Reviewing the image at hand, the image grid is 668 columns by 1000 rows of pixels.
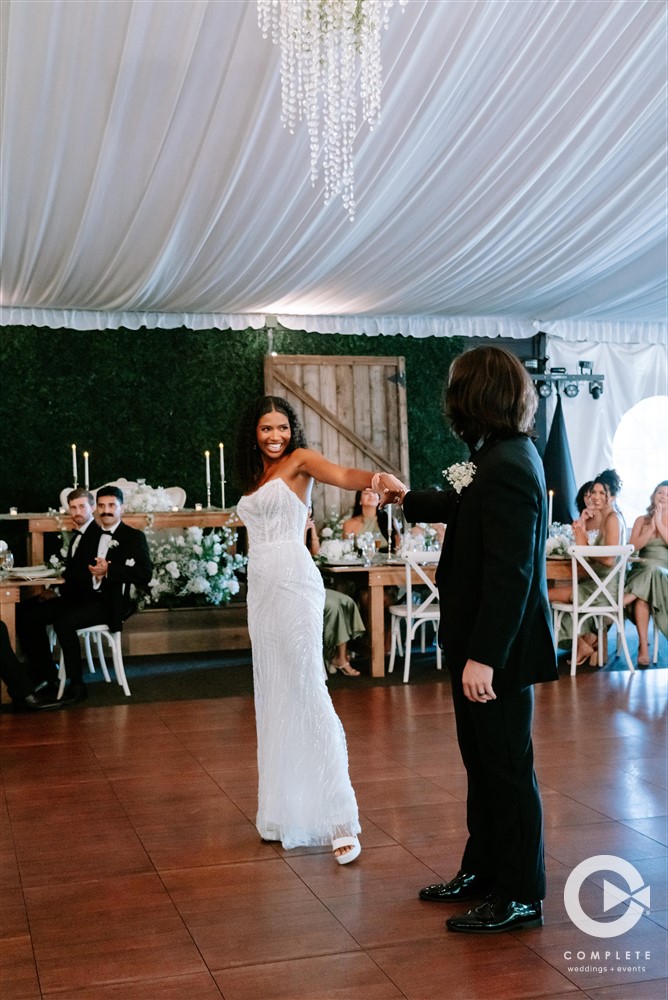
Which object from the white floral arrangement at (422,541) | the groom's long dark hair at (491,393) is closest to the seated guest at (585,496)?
the white floral arrangement at (422,541)

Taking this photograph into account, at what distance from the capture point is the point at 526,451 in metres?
2.98

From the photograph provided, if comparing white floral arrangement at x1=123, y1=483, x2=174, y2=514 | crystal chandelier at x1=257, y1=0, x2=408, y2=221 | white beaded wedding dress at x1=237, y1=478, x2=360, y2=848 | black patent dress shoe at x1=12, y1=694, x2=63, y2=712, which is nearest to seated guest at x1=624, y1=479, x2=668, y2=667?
crystal chandelier at x1=257, y1=0, x2=408, y2=221

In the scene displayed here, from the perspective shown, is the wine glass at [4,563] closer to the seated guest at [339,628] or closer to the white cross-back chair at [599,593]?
the seated guest at [339,628]

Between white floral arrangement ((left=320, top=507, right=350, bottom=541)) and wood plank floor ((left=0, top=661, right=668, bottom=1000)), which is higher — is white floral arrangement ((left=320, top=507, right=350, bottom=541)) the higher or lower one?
the higher one

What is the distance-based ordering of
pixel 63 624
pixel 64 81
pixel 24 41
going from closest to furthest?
pixel 24 41 < pixel 64 81 < pixel 63 624

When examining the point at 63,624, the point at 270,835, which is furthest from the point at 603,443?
the point at 270,835

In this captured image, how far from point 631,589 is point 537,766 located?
330 centimetres

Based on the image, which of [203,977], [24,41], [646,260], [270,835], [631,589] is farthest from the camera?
[646,260]

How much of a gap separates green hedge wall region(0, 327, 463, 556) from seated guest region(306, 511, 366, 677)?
139 inches

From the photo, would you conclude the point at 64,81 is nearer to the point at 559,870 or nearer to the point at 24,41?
the point at 24,41

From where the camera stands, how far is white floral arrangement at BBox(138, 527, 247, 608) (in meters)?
8.73

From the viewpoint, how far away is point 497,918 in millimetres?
3055

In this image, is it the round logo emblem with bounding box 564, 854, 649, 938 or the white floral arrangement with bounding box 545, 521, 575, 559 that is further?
the white floral arrangement with bounding box 545, 521, 575, 559

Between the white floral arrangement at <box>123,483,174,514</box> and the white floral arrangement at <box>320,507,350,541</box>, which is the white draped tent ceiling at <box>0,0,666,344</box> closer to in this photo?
the white floral arrangement at <box>123,483,174,514</box>
